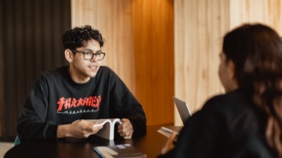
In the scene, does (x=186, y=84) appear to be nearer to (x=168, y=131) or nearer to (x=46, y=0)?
(x=168, y=131)

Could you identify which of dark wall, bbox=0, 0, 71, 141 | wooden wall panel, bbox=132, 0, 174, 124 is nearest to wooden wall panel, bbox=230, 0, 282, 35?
wooden wall panel, bbox=132, 0, 174, 124

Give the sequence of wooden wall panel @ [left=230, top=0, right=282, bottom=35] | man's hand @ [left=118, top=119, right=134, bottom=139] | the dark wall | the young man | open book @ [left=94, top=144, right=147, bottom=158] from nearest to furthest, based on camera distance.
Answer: open book @ [left=94, top=144, right=147, bottom=158] → man's hand @ [left=118, top=119, right=134, bottom=139] → the young man → wooden wall panel @ [left=230, top=0, right=282, bottom=35] → the dark wall

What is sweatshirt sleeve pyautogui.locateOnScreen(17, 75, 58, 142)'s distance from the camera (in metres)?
1.89

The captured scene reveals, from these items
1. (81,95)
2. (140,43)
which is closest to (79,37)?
(81,95)

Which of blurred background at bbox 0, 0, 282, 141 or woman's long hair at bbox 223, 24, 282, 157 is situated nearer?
woman's long hair at bbox 223, 24, 282, 157

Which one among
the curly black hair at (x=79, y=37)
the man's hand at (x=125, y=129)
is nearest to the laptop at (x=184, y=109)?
the man's hand at (x=125, y=129)

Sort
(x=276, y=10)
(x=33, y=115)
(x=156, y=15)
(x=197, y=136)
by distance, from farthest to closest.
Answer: (x=156, y=15)
(x=276, y=10)
(x=33, y=115)
(x=197, y=136)

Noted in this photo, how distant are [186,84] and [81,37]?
108cm

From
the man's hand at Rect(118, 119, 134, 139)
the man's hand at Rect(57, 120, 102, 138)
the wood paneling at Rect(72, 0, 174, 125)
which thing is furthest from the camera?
the wood paneling at Rect(72, 0, 174, 125)

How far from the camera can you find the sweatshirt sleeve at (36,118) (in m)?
1.89

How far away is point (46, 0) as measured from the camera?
4.21 metres

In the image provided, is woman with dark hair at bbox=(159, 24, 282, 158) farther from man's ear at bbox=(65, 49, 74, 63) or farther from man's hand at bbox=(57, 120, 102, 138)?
man's ear at bbox=(65, 49, 74, 63)

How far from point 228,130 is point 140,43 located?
404 cm

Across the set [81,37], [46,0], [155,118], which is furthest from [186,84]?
[155,118]
